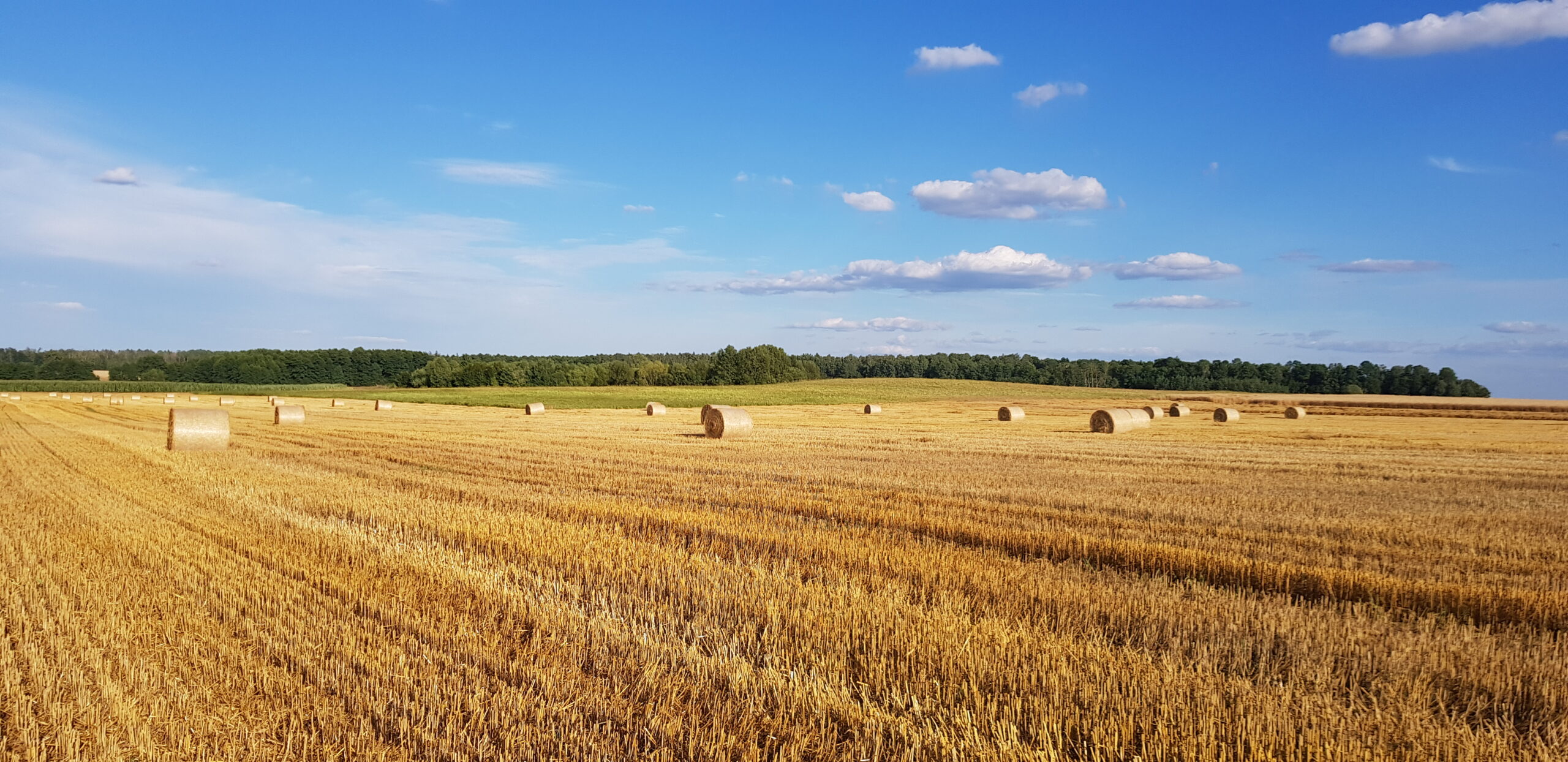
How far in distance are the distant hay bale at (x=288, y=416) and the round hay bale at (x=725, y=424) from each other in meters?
16.2

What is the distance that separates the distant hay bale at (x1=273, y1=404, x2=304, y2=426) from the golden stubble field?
21.2 metres

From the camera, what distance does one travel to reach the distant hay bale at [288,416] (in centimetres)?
3416

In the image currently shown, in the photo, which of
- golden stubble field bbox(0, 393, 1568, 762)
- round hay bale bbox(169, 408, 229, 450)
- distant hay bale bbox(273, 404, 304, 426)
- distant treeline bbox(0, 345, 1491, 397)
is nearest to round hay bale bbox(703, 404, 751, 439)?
round hay bale bbox(169, 408, 229, 450)

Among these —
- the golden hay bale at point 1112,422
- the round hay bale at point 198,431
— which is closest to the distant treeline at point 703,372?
the golden hay bale at point 1112,422

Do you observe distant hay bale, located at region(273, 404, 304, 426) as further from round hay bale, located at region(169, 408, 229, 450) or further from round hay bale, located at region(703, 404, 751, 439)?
round hay bale, located at region(703, 404, 751, 439)

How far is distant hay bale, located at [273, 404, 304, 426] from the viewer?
112 feet

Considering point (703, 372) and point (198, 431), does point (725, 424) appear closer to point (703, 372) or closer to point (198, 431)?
point (198, 431)

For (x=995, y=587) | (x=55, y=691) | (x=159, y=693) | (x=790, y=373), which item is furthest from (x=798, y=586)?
(x=790, y=373)

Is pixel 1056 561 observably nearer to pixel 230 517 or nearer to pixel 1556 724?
pixel 1556 724

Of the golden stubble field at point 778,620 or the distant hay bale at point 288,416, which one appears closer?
the golden stubble field at point 778,620

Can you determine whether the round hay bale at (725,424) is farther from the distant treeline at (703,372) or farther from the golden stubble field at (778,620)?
the distant treeline at (703,372)

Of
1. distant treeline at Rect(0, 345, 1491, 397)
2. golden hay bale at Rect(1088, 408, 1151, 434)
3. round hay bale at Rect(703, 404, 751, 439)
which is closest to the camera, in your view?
round hay bale at Rect(703, 404, 751, 439)

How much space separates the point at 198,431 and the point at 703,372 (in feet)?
335

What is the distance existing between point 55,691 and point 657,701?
297 cm
